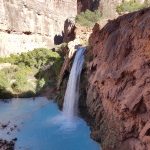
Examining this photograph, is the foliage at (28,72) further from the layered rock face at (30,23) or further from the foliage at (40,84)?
the layered rock face at (30,23)

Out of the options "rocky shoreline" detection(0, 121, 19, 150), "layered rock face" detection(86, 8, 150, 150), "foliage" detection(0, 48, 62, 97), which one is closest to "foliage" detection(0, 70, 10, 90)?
"foliage" detection(0, 48, 62, 97)

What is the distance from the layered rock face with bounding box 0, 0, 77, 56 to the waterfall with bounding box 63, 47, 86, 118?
15396mm

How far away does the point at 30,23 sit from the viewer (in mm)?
42500

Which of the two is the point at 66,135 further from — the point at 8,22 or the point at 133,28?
the point at 8,22

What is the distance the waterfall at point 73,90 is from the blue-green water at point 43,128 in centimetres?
63

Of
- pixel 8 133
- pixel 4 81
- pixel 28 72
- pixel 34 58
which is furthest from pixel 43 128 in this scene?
pixel 34 58

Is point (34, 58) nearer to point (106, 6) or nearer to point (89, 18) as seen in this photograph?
point (89, 18)

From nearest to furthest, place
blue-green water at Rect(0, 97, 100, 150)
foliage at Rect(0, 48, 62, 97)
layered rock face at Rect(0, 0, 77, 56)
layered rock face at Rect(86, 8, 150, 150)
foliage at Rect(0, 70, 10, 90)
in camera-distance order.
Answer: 1. layered rock face at Rect(86, 8, 150, 150)
2. blue-green water at Rect(0, 97, 100, 150)
3. foliage at Rect(0, 70, 10, 90)
4. foliage at Rect(0, 48, 62, 97)
5. layered rock face at Rect(0, 0, 77, 56)

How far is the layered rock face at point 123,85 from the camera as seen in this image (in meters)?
12.5

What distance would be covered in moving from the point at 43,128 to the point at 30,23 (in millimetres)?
23722

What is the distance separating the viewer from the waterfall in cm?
2308

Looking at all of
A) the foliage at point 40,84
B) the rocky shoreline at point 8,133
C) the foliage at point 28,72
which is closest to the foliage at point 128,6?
the foliage at point 28,72

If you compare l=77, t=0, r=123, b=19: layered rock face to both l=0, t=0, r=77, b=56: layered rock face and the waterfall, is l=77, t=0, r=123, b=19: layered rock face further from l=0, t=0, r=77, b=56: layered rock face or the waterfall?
the waterfall

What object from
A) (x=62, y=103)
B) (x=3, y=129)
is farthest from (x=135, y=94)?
(x=62, y=103)
